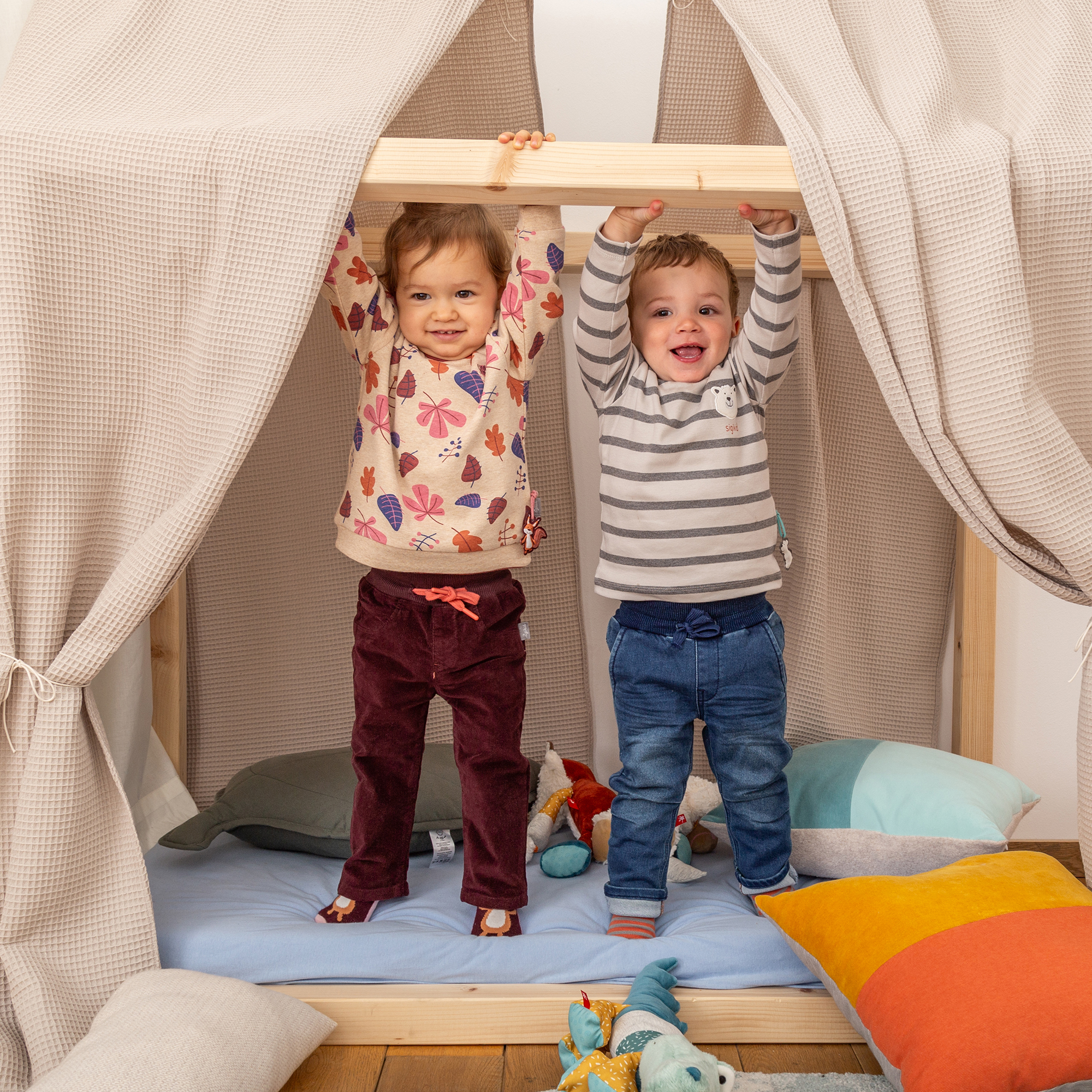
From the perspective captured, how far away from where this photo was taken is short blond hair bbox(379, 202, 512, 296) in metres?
1.30

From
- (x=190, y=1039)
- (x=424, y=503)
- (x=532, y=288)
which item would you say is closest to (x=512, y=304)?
(x=532, y=288)

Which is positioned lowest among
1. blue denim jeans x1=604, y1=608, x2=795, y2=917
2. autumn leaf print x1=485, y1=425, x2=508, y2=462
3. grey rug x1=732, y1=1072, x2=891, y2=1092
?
grey rug x1=732, y1=1072, x2=891, y2=1092

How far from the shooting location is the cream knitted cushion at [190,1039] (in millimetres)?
958

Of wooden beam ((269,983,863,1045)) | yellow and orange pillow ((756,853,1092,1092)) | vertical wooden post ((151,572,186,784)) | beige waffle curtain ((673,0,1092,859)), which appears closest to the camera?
yellow and orange pillow ((756,853,1092,1092))

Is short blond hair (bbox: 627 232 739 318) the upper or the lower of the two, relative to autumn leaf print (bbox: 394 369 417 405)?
upper

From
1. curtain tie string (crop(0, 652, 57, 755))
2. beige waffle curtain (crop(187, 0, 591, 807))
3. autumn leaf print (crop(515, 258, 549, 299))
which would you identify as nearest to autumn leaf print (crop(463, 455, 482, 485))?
autumn leaf print (crop(515, 258, 549, 299))

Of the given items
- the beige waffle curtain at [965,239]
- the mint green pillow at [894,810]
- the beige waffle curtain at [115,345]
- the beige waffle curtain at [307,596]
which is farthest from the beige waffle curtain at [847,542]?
the beige waffle curtain at [115,345]

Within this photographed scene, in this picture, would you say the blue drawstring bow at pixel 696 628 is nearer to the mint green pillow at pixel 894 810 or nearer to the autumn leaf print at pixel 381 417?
the mint green pillow at pixel 894 810

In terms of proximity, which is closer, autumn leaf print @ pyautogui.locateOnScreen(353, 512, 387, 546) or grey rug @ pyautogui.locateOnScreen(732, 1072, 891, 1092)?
grey rug @ pyautogui.locateOnScreen(732, 1072, 891, 1092)

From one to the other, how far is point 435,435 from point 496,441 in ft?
0.25

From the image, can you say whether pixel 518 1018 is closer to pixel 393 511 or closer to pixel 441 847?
pixel 441 847

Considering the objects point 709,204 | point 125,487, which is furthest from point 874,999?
point 125,487

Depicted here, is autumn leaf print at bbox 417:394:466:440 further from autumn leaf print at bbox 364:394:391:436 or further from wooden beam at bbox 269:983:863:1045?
wooden beam at bbox 269:983:863:1045

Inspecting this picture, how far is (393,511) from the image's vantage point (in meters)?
1.28
